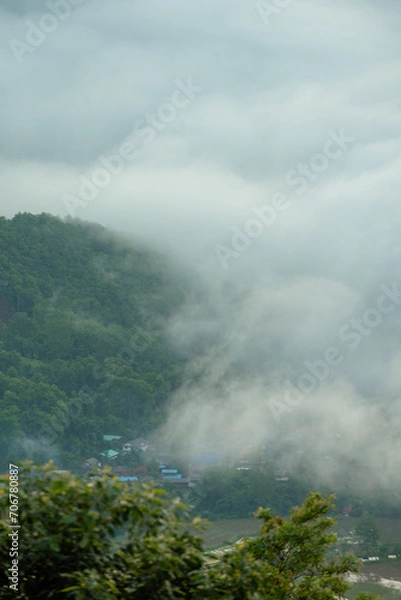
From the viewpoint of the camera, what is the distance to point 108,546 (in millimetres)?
4922

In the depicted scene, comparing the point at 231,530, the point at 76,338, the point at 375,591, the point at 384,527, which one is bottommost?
the point at 375,591

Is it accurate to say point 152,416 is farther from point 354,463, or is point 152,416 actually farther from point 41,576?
point 41,576

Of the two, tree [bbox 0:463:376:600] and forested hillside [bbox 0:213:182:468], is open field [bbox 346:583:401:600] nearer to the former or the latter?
tree [bbox 0:463:376:600]

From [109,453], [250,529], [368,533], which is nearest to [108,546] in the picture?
[368,533]

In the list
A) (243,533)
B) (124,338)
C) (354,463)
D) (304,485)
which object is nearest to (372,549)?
(243,533)

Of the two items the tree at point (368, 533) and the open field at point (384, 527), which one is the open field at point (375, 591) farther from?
the open field at point (384, 527)

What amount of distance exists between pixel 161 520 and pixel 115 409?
148 feet

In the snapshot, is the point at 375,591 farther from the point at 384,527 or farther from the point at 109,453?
the point at 109,453

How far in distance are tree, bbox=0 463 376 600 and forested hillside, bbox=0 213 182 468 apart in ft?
129

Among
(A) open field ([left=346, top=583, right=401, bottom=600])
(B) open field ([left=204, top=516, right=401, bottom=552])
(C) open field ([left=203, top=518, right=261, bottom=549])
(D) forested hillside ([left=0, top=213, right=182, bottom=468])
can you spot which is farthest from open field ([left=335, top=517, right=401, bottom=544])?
(D) forested hillside ([left=0, top=213, right=182, bottom=468])

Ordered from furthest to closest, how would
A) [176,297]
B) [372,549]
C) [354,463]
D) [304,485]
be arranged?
1. [176,297]
2. [354,463]
3. [304,485]
4. [372,549]

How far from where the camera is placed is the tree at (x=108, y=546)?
15.8 feet

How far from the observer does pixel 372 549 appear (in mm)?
A: 29000

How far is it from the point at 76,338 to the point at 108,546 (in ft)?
168
